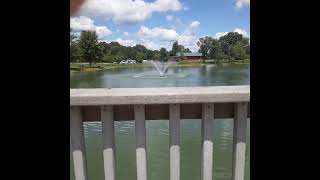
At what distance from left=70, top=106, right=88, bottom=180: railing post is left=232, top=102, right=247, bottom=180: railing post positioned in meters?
0.48

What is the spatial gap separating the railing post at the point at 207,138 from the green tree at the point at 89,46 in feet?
95.0

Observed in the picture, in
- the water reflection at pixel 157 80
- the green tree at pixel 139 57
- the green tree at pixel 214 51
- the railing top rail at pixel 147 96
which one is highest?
the green tree at pixel 214 51

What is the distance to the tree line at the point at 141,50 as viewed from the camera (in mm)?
30453

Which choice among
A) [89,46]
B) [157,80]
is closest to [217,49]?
[89,46]

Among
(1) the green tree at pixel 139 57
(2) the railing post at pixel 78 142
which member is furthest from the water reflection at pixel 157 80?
(2) the railing post at pixel 78 142

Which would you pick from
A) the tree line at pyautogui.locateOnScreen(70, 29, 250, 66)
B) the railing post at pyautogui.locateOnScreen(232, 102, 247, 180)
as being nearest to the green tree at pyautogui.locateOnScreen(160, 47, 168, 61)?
the tree line at pyautogui.locateOnScreen(70, 29, 250, 66)

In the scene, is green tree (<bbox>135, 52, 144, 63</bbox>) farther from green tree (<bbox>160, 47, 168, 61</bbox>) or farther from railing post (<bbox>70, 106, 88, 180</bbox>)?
railing post (<bbox>70, 106, 88, 180</bbox>)

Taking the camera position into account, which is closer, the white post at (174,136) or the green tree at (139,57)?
the white post at (174,136)

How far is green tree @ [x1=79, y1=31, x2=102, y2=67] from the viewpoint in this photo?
29.8m

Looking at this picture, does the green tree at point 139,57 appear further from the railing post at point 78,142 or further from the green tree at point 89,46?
the railing post at point 78,142

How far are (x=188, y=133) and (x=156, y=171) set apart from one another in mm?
1030
